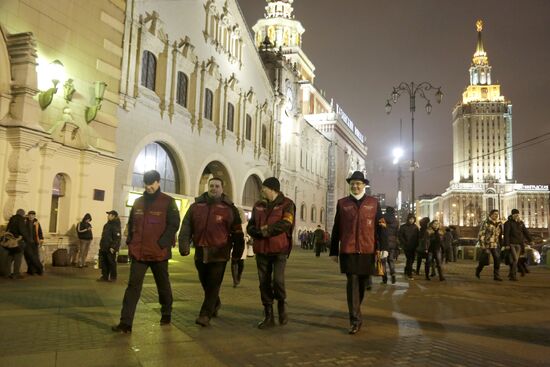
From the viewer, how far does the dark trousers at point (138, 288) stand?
610 cm

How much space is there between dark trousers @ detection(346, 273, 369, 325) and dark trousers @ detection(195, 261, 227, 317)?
1690 mm

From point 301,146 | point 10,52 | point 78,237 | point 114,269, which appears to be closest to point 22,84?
point 10,52

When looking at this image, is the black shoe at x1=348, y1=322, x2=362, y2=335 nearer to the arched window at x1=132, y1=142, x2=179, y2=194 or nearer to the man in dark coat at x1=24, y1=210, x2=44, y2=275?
the man in dark coat at x1=24, y1=210, x2=44, y2=275

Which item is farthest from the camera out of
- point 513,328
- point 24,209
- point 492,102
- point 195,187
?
point 492,102

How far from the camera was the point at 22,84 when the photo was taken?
44.7 ft

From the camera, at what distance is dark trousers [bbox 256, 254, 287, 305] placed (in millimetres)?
6762

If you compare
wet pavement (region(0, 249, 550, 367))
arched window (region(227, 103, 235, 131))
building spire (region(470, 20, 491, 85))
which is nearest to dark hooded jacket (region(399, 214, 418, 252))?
wet pavement (region(0, 249, 550, 367))

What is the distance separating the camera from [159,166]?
25.3 m

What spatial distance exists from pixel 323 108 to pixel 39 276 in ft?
231

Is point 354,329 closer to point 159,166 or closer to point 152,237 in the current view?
point 152,237

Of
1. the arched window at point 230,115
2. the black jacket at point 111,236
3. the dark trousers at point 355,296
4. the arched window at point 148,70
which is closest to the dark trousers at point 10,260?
the black jacket at point 111,236

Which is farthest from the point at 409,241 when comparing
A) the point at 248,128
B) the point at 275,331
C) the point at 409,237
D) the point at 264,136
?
the point at 264,136

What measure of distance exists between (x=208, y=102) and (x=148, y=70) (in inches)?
243

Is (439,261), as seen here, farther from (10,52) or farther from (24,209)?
(10,52)
